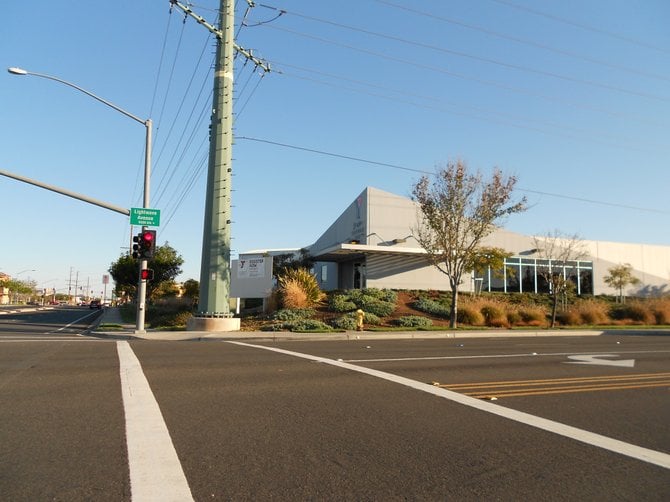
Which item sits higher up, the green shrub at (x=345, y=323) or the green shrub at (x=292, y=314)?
the green shrub at (x=292, y=314)

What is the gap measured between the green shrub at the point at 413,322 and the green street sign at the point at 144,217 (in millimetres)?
11902

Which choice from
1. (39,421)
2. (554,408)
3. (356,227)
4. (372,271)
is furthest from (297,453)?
(356,227)

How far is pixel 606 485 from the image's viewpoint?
425cm

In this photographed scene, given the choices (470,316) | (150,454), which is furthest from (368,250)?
(150,454)

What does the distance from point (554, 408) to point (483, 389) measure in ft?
4.79

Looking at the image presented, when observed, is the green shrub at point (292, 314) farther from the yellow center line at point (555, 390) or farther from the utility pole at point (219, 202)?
the yellow center line at point (555, 390)

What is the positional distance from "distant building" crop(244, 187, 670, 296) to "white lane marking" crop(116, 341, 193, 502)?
81.3 ft

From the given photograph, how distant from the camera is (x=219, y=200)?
2247 centimetres

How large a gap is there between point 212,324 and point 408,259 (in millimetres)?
17736

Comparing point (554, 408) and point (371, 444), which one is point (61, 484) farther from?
point (554, 408)

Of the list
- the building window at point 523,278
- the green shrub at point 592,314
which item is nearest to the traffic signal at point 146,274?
the green shrub at point 592,314

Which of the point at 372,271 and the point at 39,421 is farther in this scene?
the point at 372,271

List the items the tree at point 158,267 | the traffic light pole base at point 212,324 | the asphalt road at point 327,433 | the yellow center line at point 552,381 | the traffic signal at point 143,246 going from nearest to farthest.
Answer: the asphalt road at point 327,433 → the yellow center line at point 552,381 → the traffic signal at point 143,246 → the traffic light pole base at point 212,324 → the tree at point 158,267

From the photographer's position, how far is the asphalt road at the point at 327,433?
4133 millimetres
